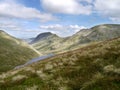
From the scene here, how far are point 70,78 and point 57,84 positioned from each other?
1.66 meters

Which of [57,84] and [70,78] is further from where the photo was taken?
[70,78]

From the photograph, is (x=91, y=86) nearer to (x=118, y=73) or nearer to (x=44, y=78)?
(x=118, y=73)

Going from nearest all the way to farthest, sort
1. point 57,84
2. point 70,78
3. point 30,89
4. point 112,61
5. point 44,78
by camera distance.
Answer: point 30,89
point 57,84
point 70,78
point 44,78
point 112,61

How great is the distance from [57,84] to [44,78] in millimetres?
2583

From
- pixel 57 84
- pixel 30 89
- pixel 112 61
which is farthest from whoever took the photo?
pixel 112 61

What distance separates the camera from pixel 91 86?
12.0 metres

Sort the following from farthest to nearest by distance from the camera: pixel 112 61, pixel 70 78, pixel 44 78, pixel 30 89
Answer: pixel 112 61 < pixel 44 78 < pixel 70 78 < pixel 30 89

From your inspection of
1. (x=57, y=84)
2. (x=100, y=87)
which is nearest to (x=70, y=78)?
(x=57, y=84)

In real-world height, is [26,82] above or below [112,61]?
below

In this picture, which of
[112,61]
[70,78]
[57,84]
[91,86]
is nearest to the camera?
[91,86]

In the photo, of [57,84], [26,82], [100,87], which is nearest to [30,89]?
[57,84]

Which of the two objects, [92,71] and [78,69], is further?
[78,69]

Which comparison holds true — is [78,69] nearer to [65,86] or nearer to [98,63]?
[98,63]

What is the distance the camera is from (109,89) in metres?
10.8
